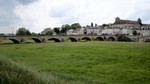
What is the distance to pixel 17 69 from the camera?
34.0 feet

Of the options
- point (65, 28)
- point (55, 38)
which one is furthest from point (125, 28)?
point (55, 38)

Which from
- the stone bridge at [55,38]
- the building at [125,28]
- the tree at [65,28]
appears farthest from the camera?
the tree at [65,28]

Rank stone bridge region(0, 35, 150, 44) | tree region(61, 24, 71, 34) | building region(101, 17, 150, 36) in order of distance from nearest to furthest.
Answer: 1. stone bridge region(0, 35, 150, 44)
2. building region(101, 17, 150, 36)
3. tree region(61, 24, 71, 34)

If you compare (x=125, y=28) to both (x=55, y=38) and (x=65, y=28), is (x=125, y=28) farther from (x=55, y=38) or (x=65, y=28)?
(x=55, y=38)

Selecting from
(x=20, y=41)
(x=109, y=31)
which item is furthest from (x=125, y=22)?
(x=20, y=41)

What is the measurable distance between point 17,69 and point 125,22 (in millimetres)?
171884

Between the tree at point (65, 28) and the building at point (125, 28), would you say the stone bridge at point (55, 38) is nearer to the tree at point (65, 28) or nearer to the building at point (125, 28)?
the building at point (125, 28)

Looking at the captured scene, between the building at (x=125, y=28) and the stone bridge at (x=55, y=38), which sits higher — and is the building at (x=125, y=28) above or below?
above

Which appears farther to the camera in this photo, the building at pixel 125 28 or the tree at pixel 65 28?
the tree at pixel 65 28

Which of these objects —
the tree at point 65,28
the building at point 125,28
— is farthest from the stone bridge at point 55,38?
the tree at point 65,28

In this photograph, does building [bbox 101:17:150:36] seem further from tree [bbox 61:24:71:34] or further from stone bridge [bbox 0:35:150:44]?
stone bridge [bbox 0:35:150:44]

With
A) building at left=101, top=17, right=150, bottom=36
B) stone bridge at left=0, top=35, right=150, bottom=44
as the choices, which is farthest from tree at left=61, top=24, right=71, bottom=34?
stone bridge at left=0, top=35, right=150, bottom=44

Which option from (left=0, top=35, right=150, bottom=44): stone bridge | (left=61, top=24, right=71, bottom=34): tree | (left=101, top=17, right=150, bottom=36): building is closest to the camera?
(left=0, top=35, right=150, bottom=44): stone bridge

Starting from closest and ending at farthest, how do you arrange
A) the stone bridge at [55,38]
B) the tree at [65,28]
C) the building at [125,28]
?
1. the stone bridge at [55,38]
2. the building at [125,28]
3. the tree at [65,28]
